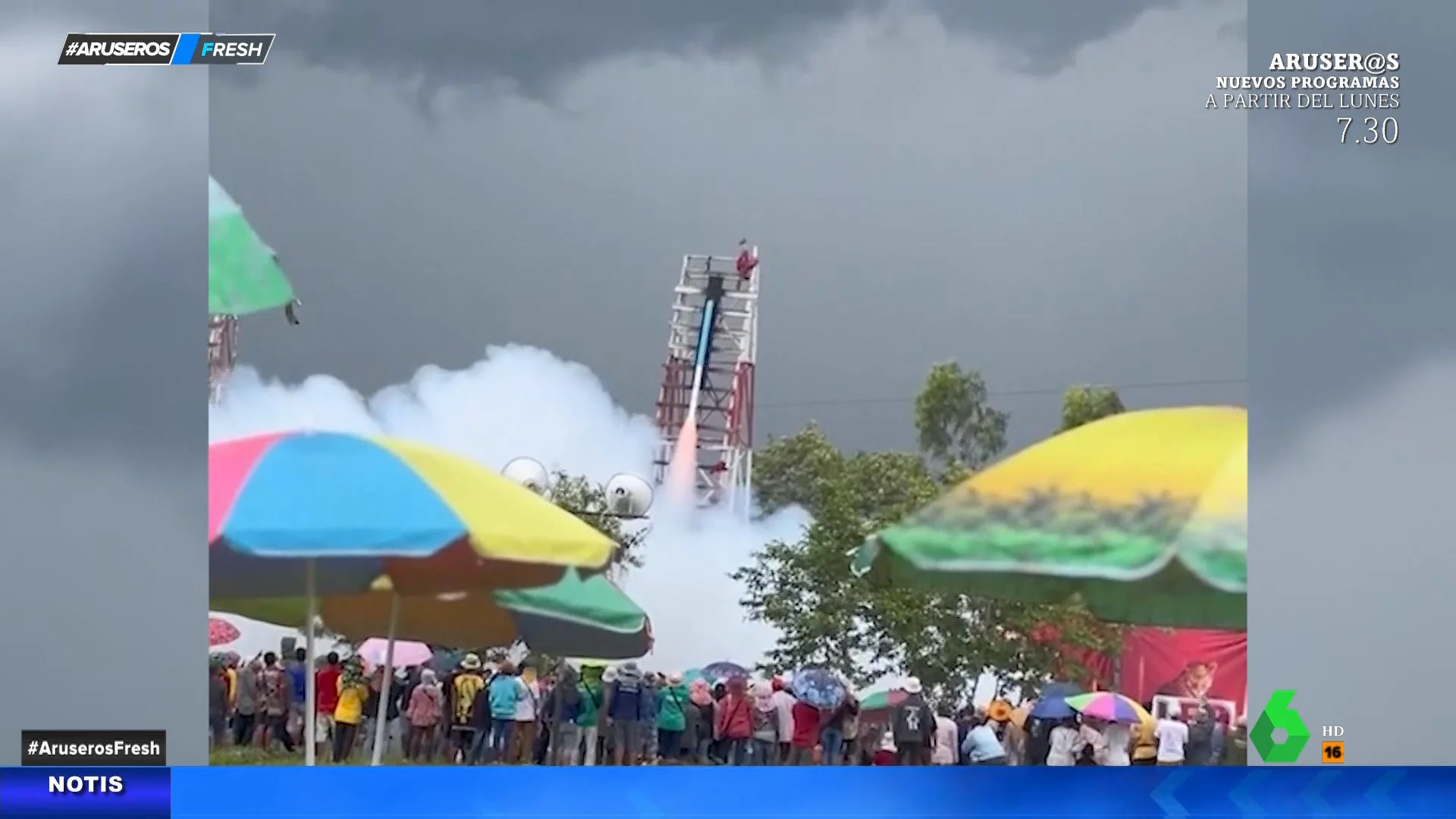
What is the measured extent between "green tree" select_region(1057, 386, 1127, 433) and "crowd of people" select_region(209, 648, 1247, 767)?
92 centimetres

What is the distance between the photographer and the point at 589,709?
4285 mm

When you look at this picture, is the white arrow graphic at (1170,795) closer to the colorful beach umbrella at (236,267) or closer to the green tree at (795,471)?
the green tree at (795,471)

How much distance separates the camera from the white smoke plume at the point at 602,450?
13.9 ft

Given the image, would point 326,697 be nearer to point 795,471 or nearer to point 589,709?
point 589,709

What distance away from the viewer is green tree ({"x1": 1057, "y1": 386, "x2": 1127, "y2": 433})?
4.27m

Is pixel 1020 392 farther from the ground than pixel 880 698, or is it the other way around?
pixel 1020 392

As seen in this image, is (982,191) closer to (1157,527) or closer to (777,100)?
(777,100)

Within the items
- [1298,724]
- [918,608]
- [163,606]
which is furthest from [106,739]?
[1298,724]

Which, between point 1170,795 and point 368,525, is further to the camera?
point 1170,795

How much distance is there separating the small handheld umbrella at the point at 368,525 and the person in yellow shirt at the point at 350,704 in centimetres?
9

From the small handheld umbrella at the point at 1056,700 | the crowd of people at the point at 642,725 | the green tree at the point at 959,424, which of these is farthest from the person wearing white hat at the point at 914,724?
the green tree at the point at 959,424

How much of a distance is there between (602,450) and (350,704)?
1096 millimetres

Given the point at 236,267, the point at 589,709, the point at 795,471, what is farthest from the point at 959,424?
the point at 236,267

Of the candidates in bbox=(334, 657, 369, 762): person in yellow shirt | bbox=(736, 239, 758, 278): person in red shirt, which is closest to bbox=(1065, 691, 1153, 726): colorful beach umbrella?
bbox=(736, 239, 758, 278): person in red shirt
